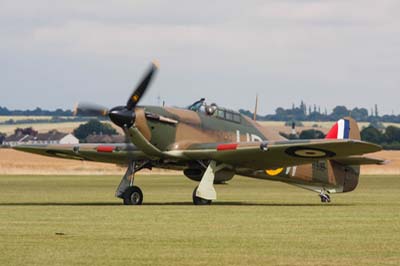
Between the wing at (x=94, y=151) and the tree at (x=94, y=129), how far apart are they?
332ft

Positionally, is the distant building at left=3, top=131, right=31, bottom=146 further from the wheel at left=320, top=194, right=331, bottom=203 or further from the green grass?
the green grass

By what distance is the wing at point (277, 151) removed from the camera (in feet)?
87.5

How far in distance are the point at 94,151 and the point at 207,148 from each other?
146 inches

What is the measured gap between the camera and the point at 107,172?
69.4m

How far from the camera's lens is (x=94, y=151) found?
3027 centimetres

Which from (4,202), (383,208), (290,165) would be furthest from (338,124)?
(4,202)

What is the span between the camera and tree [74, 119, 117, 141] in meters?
134

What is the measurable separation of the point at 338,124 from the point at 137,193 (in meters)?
6.51

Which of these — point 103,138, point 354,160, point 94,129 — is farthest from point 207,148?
point 94,129

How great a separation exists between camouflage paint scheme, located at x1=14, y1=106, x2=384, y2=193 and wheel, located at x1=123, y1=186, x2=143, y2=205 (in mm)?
952

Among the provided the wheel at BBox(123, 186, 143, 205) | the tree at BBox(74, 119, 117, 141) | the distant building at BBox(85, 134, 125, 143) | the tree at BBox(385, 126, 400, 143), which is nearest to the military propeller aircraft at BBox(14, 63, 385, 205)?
the wheel at BBox(123, 186, 143, 205)

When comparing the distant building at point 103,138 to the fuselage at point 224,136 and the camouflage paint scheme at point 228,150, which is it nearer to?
the fuselage at point 224,136

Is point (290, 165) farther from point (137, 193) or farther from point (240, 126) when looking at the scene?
point (137, 193)

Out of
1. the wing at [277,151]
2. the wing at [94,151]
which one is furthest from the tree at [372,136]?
the wing at [277,151]
